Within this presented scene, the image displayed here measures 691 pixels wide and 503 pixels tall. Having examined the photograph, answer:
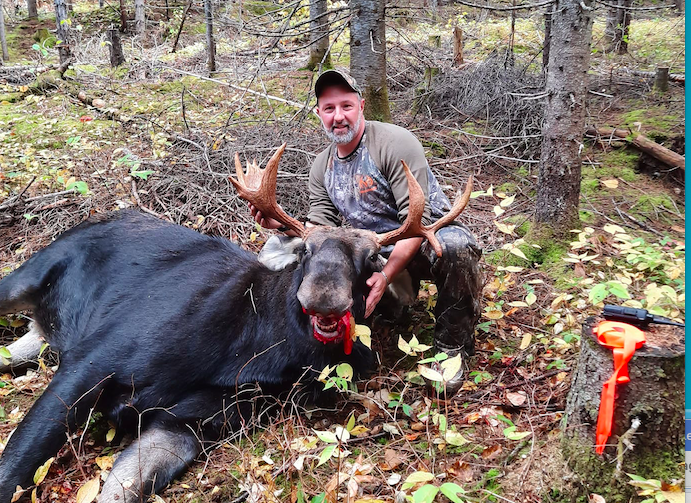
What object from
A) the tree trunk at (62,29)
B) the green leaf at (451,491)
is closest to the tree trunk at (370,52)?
the green leaf at (451,491)

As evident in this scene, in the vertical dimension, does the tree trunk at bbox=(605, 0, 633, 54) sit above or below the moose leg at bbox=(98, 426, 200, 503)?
above

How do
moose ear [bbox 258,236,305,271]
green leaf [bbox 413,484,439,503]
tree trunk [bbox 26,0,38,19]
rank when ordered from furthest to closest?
tree trunk [bbox 26,0,38,19]
moose ear [bbox 258,236,305,271]
green leaf [bbox 413,484,439,503]

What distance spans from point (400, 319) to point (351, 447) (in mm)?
1530

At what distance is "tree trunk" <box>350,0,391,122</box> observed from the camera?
20.1 feet

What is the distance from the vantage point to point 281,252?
3.93 meters

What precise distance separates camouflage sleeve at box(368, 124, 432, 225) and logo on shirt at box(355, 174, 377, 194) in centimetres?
12

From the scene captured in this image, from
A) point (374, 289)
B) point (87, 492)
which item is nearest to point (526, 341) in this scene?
point (374, 289)

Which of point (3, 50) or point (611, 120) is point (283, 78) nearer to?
point (611, 120)

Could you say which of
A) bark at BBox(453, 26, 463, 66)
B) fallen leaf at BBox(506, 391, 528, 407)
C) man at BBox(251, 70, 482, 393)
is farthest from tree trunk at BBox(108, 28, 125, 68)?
fallen leaf at BBox(506, 391, 528, 407)

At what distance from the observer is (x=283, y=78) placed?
1164 cm

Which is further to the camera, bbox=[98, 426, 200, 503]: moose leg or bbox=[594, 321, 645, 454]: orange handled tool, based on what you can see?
bbox=[98, 426, 200, 503]: moose leg

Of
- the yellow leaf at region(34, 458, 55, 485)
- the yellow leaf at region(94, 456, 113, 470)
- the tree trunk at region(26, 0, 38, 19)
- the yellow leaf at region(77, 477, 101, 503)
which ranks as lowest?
the yellow leaf at region(94, 456, 113, 470)

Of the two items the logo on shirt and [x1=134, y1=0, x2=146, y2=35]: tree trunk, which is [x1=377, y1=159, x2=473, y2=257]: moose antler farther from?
[x1=134, y1=0, x2=146, y2=35]: tree trunk

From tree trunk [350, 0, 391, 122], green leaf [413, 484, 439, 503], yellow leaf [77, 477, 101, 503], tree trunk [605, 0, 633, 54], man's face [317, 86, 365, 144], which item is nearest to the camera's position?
green leaf [413, 484, 439, 503]
